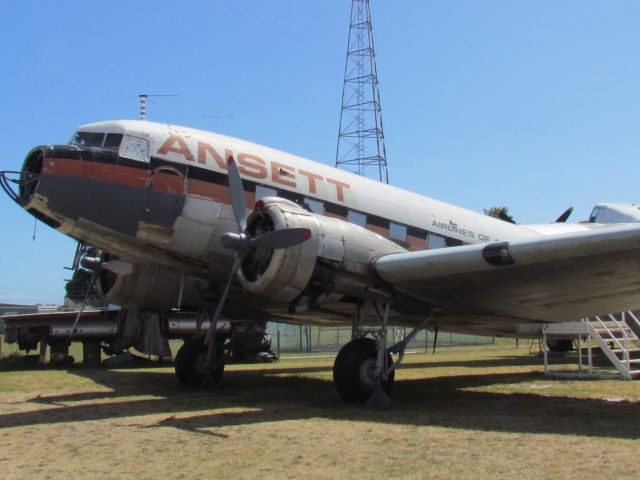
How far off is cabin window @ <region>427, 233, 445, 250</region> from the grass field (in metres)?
2.53

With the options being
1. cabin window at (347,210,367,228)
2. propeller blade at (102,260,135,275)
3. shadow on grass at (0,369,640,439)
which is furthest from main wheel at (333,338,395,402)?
propeller blade at (102,260,135,275)

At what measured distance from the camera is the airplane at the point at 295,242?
8.19 m

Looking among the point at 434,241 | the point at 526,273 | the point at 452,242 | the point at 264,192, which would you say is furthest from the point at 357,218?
the point at 526,273

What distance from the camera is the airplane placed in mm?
8188

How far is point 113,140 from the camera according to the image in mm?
9016

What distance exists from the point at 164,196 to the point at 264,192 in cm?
154

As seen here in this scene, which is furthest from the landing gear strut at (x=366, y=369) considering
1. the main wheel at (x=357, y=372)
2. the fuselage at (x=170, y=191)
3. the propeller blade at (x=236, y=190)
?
the propeller blade at (x=236, y=190)

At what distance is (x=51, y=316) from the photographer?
55.8ft

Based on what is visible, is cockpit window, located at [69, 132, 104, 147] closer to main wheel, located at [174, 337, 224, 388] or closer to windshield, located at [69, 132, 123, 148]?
windshield, located at [69, 132, 123, 148]

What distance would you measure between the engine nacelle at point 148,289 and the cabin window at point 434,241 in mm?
4244

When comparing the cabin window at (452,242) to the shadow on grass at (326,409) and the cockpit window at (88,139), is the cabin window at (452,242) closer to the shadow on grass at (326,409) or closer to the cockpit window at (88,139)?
the shadow on grass at (326,409)

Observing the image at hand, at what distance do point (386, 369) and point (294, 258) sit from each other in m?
2.17

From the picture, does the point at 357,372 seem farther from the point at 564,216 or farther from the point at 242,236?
the point at 564,216

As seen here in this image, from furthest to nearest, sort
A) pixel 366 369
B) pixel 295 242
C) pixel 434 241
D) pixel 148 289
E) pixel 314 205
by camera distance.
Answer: pixel 148 289, pixel 434 241, pixel 314 205, pixel 366 369, pixel 295 242
